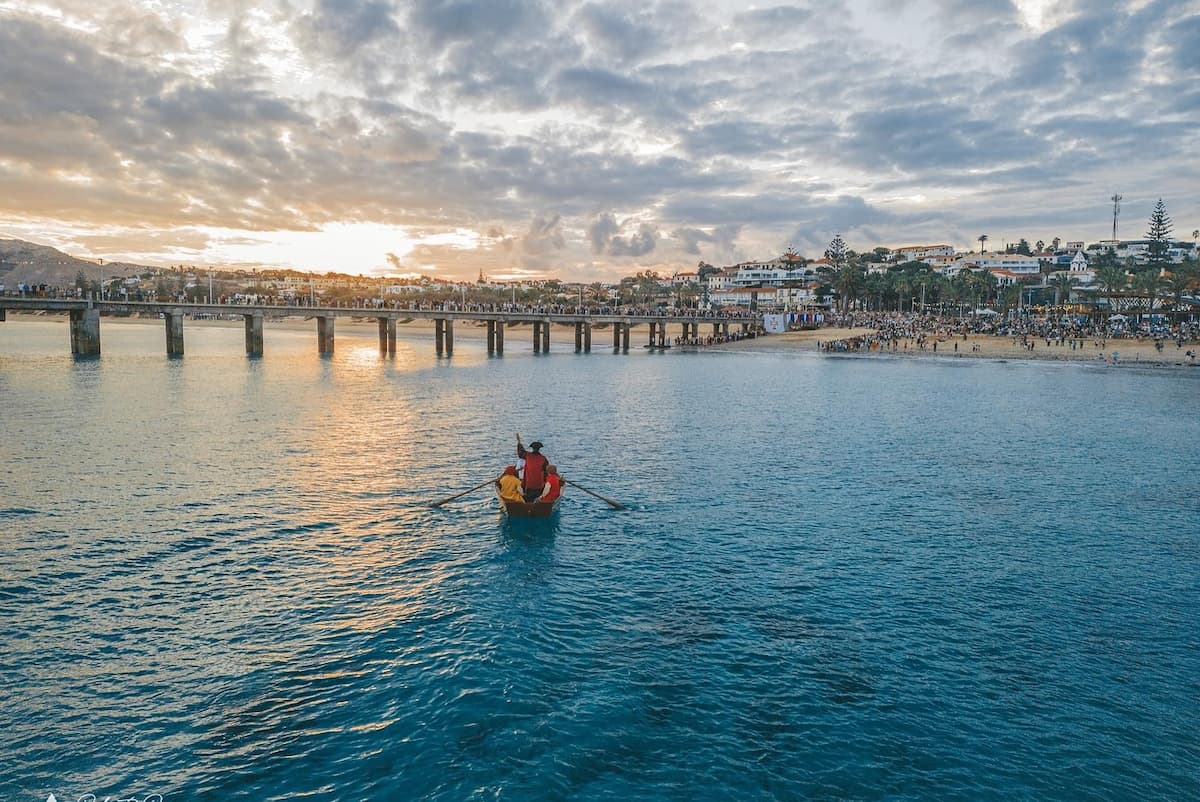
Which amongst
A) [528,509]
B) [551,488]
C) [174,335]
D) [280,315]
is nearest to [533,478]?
[551,488]

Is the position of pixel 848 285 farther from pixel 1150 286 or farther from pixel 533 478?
pixel 533 478

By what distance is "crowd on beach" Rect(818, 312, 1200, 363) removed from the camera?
103000 mm

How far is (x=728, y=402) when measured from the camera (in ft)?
184

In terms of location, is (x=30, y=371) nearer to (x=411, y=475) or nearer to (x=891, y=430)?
(x=411, y=475)

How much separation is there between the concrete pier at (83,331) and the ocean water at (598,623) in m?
55.1

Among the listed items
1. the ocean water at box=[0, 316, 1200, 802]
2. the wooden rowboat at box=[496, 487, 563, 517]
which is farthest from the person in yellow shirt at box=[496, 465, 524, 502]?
the ocean water at box=[0, 316, 1200, 802]

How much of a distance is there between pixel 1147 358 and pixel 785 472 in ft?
280

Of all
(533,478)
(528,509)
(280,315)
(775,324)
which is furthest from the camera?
(775,324)

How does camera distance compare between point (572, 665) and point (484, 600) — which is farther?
point (484, 600)

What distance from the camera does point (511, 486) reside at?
23.3 metres

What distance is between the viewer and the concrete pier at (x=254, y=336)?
92.6m

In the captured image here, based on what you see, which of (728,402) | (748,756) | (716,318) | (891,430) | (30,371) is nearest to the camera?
(748,756)

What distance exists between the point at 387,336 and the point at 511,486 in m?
81.4

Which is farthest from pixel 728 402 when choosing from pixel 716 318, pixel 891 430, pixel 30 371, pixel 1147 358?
pixel 716 318
